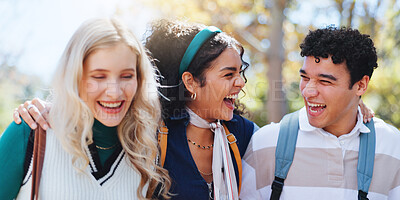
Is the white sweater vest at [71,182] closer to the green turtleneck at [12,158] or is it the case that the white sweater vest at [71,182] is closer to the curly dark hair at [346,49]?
the green turtleneck at [12,158]

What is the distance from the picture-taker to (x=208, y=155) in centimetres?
305

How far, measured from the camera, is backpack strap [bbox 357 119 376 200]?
2648 millimetres

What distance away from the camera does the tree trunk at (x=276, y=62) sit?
7.59 m

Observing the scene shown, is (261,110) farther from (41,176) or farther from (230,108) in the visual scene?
(41,176)

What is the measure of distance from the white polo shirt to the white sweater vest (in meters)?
1.15

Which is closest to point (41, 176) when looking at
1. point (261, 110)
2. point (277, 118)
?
point (277, 118)

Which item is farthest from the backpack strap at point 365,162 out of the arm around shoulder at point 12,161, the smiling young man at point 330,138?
the arm around shoulder at point 12,161

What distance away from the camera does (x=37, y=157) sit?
199cm

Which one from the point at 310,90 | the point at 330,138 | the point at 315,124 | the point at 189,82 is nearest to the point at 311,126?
the point at 315,124

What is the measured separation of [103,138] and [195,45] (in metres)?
1.13

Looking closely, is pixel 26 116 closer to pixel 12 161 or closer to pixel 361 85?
pixel 12 161

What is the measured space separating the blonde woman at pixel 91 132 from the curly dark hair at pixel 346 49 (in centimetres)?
147

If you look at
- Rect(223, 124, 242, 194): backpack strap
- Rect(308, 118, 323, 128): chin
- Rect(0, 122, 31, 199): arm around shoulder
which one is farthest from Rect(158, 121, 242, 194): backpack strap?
Rect(0, 122, 31, 199): arm around shoulder

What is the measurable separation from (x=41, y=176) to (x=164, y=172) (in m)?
0.81
